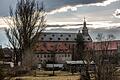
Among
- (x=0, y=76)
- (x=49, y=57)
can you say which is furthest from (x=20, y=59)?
(x=49, y=57)

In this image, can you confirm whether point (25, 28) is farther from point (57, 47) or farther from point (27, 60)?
point (57, 47)

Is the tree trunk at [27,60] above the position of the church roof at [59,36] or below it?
below

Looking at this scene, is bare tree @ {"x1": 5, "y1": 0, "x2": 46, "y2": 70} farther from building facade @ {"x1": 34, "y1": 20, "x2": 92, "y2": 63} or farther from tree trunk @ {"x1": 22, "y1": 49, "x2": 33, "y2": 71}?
building facade @ {"x1": 34, "y1": 20, "x2": 92, "y2": 63}

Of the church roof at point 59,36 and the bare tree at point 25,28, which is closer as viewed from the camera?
the bare tree at point 25,28

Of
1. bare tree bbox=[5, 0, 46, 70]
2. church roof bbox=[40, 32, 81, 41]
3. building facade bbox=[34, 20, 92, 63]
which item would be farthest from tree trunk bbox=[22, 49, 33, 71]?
church roof bbox=[40, 32, 81, 41]

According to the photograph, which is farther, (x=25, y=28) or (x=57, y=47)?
(x=57, y=47)

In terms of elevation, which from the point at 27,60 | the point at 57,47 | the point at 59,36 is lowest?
the point at 57,47

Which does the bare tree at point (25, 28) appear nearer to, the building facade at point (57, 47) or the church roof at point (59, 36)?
the building facade at point (57, 47)

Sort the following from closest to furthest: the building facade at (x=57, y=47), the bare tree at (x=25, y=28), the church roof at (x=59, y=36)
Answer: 1. the bare tree at (x=25, y=28)
2. the building facade at (x=57, y=47)
3. the church roof at (x=59, y=36)

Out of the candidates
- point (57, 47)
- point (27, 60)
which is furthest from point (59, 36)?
point (27, 60)

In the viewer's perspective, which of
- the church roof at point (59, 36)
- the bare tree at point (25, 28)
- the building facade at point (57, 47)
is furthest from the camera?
the church roof at point (59, 36)

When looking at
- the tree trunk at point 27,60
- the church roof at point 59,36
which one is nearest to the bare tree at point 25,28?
the tree trunk at point 27,60

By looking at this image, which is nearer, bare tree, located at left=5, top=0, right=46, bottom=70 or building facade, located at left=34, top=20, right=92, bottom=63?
bare tree, located at left=5, top=0, right=46, bottom=70

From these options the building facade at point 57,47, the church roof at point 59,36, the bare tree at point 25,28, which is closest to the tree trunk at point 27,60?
the bare tree at point 25,28
